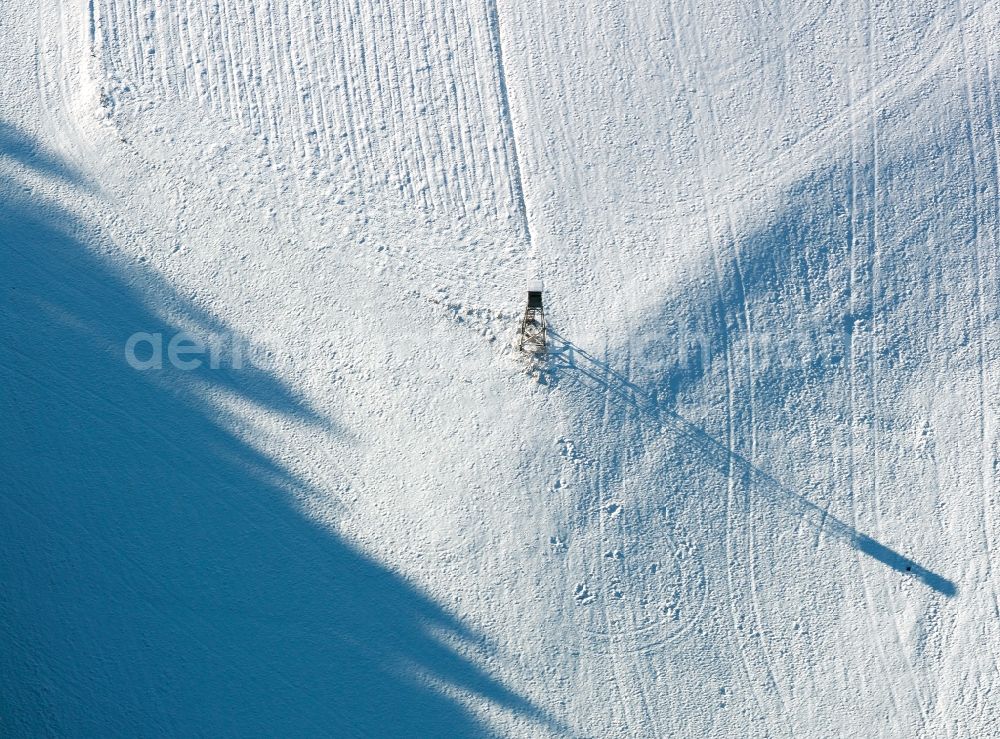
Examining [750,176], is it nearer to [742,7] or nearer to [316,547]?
[742,7]

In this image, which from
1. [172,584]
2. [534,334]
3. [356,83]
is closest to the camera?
[172,584]

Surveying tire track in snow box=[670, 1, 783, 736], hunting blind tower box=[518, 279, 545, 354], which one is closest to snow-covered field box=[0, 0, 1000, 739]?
tire track in snow box=[670, 1, 783, 736]

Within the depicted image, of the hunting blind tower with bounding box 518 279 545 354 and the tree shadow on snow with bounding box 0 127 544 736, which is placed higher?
the hunting blind tower with bounding box 518 279 545 354

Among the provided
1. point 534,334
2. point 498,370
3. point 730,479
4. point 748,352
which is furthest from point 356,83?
point 730,479

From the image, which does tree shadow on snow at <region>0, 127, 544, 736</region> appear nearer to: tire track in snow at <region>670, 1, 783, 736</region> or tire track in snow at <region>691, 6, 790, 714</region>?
tire track in snow at <region>670, 1, 783, 736</region>

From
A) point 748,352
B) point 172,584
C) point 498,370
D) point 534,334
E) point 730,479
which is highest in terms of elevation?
point 748,352

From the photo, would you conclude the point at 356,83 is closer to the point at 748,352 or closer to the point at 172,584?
the point at 748,352

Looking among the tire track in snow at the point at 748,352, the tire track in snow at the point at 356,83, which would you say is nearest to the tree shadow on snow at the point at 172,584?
the tire track in snow at the point at 356,83
